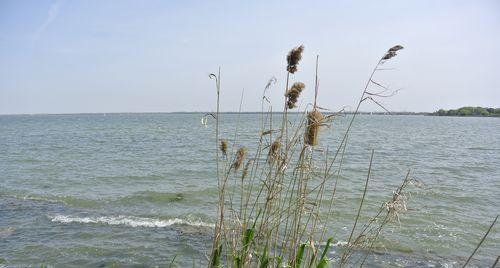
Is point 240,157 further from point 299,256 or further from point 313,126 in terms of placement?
point 299,256

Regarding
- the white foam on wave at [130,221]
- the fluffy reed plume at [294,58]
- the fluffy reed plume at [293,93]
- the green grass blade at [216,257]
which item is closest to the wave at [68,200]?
the white foam on wave at [130,221]

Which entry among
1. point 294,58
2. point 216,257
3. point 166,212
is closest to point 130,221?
point 166,212

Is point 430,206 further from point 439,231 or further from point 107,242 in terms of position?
point 107,242

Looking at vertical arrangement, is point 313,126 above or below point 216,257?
above

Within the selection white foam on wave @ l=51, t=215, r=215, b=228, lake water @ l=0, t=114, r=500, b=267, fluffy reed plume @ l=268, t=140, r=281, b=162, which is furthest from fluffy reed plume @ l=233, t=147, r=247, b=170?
white foam on wave @ l=51, t=215, r=215, b=228

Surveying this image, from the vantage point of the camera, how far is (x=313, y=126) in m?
2.73

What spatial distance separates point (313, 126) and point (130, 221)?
8.14m

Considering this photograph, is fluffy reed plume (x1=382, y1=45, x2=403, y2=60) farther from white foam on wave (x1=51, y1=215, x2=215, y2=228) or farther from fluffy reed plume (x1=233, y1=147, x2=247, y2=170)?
white foam on wave (x1=51, y1=215, x2=215, y2=228)

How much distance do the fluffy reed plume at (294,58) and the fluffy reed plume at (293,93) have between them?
A: 0.11 meters

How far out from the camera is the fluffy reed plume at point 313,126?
2.70 meters

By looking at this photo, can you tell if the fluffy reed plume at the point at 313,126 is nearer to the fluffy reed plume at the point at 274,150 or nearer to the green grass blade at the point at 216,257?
the fluffy reed plume at the point at 274,150

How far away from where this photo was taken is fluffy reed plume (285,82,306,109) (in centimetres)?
274

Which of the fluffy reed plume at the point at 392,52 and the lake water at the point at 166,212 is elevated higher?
the fluffy reed plume at the point at 392,52

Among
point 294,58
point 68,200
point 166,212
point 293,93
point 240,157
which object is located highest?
point 294,58
